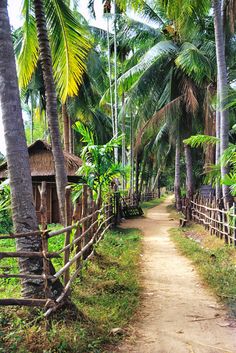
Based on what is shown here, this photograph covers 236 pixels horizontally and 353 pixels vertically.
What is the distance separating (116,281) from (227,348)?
259 cm

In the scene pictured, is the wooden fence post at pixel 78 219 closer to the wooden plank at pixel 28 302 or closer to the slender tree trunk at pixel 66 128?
the wooden plank at pixel 28 302

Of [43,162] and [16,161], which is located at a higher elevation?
[43,162]

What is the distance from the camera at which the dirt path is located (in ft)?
14.1

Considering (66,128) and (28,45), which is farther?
(66,128)

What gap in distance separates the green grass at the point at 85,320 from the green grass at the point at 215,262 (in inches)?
52.2

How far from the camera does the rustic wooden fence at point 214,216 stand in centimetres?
957

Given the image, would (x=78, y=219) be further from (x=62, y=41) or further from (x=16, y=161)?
(x=62, y=41)

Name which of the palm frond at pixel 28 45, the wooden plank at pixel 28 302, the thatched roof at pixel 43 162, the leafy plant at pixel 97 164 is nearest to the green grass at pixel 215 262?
the wooden plank at pixel 28 302

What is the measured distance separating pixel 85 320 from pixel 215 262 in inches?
171

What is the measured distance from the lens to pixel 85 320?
15.2 feet

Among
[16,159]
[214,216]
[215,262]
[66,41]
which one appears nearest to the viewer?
[16,159]

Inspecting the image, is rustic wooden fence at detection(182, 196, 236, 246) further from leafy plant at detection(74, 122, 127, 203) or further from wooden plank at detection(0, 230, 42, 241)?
wooden plank at detection(0, 230, 42, 241)

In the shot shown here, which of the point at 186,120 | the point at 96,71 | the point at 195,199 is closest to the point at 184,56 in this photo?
the point at 186,120

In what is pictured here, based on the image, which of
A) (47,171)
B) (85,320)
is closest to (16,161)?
(85,320)
